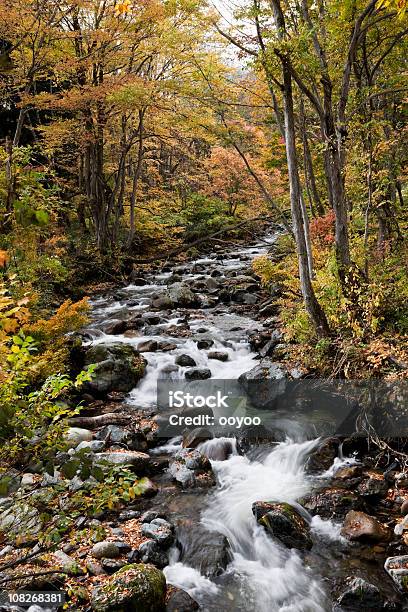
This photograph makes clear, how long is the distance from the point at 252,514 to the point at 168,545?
49.4 inches

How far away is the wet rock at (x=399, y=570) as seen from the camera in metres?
4.29

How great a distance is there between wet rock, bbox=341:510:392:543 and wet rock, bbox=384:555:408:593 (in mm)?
384

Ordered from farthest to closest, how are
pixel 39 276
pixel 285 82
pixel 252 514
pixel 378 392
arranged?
pixel 39 276, pixel 285 82, pixel 378 392, pixel 252 514

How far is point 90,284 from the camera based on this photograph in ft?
58.5

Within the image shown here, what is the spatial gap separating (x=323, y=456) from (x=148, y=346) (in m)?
5.66

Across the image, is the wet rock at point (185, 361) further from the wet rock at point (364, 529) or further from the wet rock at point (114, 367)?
the wet rock at point (364, 529)

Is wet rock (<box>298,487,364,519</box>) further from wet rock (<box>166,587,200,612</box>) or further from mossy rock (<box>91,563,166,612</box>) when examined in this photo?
mossy rock (<box>91,563,166,612</box>)

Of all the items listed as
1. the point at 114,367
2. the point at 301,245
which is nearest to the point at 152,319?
the point at 114,367

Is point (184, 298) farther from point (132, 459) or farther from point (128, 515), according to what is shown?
point (128, 515)

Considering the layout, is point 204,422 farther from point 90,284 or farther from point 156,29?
point 156,29

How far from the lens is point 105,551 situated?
4.71 m

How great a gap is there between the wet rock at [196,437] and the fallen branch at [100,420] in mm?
1326

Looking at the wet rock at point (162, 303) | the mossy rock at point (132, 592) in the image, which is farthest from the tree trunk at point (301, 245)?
the wet rock at point (162, 303)

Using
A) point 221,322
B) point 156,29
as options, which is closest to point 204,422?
point 221,322
